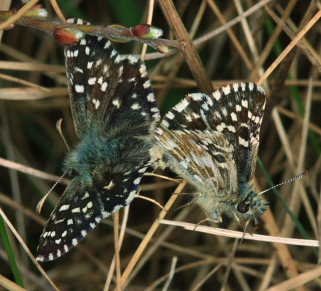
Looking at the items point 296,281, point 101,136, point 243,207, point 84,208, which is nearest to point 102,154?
point 101,136

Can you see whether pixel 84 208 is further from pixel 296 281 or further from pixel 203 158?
pixel 296 281

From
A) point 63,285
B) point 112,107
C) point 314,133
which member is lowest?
point 63,285

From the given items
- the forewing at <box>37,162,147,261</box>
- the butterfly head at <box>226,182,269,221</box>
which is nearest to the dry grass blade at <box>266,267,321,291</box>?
the butterfly head at <box>226,182,269,221</box>

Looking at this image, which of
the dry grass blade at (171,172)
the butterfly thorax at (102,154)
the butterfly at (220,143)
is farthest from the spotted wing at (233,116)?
the dry grass blade at (171,172)

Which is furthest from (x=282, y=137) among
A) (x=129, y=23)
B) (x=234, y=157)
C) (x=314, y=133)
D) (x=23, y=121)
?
(x=23, y=121)

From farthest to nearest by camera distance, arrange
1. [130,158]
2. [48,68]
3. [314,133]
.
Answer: [314,133] < [48,68] < [130,158]

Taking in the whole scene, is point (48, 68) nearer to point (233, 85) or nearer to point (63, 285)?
point (233, 85)
